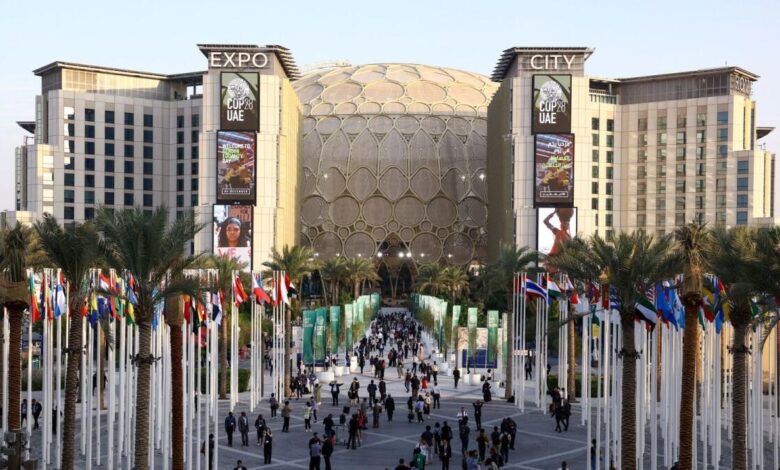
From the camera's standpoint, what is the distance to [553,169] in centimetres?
9306

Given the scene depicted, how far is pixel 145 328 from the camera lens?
25500mm

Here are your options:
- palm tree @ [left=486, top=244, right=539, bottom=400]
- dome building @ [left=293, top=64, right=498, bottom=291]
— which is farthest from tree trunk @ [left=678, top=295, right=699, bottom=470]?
dome building @ [left=293, top=64, right=498, bottom=291]

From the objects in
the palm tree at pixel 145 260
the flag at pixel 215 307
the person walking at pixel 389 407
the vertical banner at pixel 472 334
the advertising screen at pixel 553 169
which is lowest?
the person walking at pixel 389 407

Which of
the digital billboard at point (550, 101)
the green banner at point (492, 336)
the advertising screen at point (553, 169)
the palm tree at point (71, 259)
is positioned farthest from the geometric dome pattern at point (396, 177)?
the palm tree at point (71, 259)

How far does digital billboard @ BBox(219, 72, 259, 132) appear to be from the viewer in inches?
3748

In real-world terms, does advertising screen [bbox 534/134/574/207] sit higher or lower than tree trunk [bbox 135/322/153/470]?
higher

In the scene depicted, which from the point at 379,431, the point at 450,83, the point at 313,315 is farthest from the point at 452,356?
the point at 450,83

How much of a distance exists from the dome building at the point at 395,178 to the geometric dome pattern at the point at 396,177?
0.13 metres

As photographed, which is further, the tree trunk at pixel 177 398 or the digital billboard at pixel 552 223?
the digital billboard at pixel 552 223

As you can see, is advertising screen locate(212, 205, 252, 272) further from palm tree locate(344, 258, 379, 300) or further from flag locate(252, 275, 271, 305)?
flag locate(252, 275, 271, 305)

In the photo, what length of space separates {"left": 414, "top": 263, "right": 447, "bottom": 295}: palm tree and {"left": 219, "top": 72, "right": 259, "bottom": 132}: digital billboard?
2352cm

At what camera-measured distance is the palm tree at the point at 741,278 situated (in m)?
25.4

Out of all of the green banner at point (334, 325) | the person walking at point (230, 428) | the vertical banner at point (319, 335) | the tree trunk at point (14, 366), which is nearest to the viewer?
the tree trunk at point (14, 366)

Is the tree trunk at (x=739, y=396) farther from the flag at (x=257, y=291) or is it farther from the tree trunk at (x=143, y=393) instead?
the flag at (x=257, y=291)
